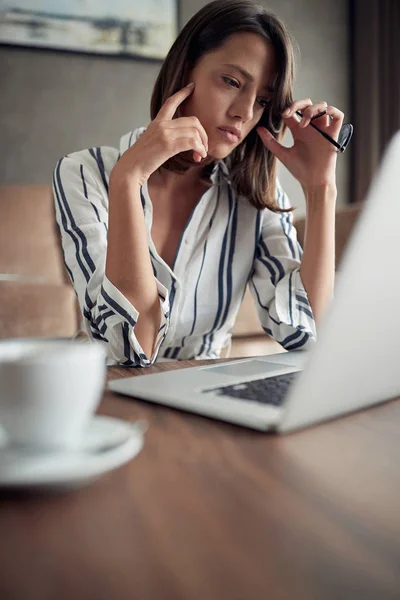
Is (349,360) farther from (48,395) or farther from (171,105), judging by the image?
(171,105)

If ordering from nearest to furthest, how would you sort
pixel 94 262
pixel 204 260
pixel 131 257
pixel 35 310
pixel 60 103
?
pixel 131 257, pixel 94 262, pixel 204 260, pixel 35 310, pixel 60 103

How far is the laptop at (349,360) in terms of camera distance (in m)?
0.36

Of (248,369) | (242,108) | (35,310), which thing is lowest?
(35,310)

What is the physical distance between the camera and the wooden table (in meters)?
0.23

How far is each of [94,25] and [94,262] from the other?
7.67 feet

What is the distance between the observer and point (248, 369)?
66cm

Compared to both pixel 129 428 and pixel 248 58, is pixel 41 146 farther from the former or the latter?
pixel 129 428

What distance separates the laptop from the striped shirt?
472 mm

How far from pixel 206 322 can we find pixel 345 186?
2.77 m

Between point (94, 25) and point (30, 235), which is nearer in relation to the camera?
point (30, 235)

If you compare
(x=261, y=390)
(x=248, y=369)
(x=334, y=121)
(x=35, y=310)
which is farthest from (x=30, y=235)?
(x=261, y=390)

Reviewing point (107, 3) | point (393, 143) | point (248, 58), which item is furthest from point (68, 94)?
point (393, 143)

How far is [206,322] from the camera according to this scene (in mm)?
1262

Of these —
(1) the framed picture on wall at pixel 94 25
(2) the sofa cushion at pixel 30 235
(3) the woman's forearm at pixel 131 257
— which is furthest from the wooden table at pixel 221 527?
(1) the framed picture on wall at pixel 94 25
